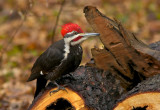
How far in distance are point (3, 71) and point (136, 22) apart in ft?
12.8

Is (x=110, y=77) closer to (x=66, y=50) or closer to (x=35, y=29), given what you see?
(x=66, y=50)

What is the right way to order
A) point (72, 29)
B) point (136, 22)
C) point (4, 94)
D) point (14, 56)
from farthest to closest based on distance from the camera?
point (136, 22) < point (14, 56) < point (4, 94) < point (72, 29)

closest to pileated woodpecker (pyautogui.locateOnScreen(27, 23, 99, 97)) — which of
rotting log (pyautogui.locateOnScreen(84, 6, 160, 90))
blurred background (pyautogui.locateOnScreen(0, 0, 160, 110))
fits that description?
rotting log (pyautogui.locateOnScreen(84, 6, 160, 90))

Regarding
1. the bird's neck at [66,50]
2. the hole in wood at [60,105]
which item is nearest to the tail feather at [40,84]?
the hole in wood at [60,105]

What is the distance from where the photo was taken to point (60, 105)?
3.65m

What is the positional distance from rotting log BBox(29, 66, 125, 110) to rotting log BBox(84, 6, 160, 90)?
0.48ft

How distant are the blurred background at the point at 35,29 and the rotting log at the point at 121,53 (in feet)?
3.31

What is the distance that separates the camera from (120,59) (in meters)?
3.80

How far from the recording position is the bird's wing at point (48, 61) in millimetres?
3541

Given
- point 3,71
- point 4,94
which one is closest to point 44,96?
point 4,94

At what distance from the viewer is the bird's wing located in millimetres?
3541

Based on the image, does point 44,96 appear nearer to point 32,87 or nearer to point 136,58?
point 136,58

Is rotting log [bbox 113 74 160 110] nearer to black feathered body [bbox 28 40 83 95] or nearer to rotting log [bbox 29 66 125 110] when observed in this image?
rotting log [bbox 29 66 125 110]

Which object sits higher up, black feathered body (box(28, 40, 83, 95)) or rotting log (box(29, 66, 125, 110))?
black feathered body (box(28, 40, 83, 95))
